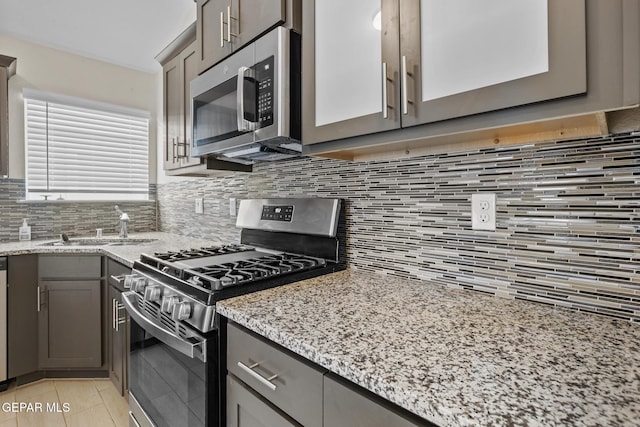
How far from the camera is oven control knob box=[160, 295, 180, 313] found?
118 cm

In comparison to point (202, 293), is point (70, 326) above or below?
below

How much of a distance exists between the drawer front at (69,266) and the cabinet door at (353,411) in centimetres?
211

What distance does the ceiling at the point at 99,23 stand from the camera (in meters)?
2.18

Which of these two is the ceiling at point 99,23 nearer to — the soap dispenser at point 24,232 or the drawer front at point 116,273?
the soap dispenser at point 24,232

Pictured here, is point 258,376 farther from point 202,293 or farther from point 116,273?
point 116,273

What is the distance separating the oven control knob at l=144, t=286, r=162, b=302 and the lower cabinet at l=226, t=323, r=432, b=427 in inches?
19.3

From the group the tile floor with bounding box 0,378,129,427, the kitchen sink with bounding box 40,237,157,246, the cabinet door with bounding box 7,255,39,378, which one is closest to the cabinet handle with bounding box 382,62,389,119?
the tile floor with bounding box 0,378,129,427

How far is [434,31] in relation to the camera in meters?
0.85

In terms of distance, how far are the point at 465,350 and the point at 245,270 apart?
0.83 metres

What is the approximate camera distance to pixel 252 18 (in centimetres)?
145

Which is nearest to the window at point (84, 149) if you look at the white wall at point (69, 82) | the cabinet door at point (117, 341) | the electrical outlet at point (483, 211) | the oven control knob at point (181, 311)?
the white wall at point (69, 82)

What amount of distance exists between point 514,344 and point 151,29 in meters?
3.01

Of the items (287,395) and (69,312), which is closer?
(287,395)

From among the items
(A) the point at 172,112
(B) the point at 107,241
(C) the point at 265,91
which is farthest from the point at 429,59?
(B) the point at 107,241
